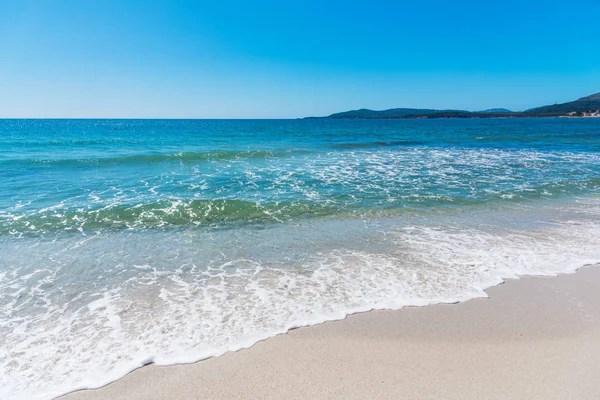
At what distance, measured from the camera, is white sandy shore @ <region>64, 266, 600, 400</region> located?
351cm

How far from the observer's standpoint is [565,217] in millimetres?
9766

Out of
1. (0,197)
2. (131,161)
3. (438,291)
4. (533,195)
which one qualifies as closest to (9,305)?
(438,291)

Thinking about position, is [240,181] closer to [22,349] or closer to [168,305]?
[168,305]

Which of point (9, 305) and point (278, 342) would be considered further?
point (9, 305)

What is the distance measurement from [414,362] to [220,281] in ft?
11.7

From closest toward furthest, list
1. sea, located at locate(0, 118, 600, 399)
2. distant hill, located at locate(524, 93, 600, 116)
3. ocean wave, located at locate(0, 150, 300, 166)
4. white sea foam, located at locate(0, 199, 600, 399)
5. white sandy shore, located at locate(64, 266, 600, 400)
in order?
white sandy shore, located at locate(64, 266, 600, 400), white sea foam, located at locate(0, 199, 600, 399), sea, located at locate(0, 118, 600, 399), ocean wave, located at locate(0, 150, 300, 166), distant hill, located at locate(524, 93, 600, 116)

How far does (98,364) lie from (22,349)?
1158mm

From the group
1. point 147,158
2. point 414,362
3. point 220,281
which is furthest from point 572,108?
point 220,281

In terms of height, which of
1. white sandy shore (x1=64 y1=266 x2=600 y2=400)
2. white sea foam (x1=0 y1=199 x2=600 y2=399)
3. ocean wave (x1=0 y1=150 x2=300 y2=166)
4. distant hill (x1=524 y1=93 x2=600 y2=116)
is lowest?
white sandy shore (x1=64 y1=266 x2=600 y2=400)

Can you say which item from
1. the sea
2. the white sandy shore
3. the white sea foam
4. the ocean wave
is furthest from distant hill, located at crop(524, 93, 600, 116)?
the white sandy shore

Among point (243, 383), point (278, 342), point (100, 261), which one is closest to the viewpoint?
point (243, 383)

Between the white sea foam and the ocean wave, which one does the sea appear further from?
the ocean wave

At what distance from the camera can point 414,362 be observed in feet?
12.9

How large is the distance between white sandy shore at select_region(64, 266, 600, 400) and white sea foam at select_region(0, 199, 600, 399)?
268 millimetres
